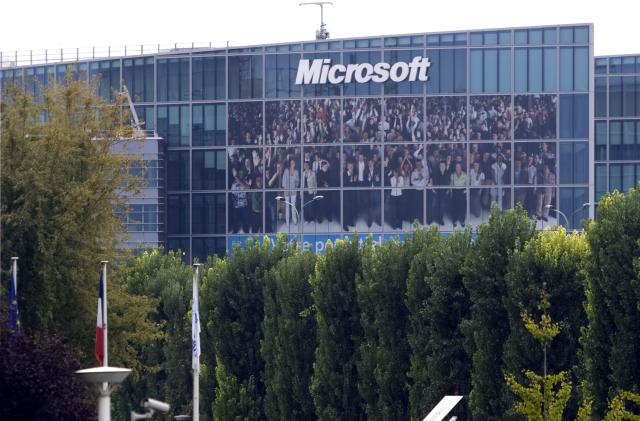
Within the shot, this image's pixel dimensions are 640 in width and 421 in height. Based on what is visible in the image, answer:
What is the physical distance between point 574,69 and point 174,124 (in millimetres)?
29698

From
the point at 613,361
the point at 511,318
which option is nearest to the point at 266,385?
the point at 511,318

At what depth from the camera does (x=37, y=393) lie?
34969mm

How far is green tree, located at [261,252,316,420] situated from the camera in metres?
64.9

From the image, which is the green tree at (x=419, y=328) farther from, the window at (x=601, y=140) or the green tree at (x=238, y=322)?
the window at (x=601, y=140)

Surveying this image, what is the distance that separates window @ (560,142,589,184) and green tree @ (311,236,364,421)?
56.2m

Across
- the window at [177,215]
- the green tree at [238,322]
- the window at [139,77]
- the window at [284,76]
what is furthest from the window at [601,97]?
→ the green tree at [238,322]

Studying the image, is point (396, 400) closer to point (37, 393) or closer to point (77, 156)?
point (77, 156)

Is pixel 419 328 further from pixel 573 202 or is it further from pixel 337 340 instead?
pixel 573 202

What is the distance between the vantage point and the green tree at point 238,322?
68.2 m

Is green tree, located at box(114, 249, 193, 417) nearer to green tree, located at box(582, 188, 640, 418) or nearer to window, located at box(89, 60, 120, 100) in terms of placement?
green tree, located at box(582, 188, 640, 418)

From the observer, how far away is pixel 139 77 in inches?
4899

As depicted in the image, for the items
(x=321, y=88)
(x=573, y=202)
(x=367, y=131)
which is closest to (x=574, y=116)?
(x=573, y=202)

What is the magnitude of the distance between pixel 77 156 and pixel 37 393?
1483cm

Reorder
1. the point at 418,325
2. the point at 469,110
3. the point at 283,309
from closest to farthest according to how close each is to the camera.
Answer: the point at 418,325 < the point at 283,309 < the point at 469,110
